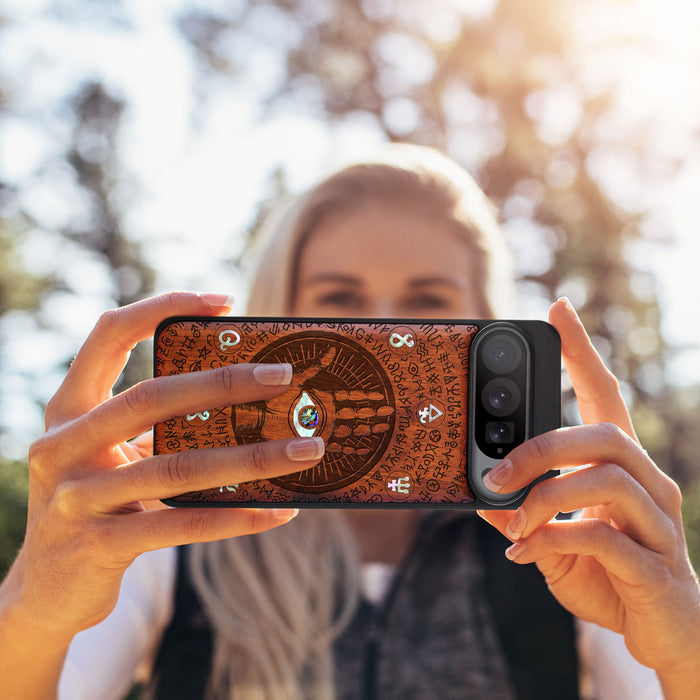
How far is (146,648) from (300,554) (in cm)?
71

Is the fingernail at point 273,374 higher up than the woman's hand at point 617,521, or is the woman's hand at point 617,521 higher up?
the fingernail at point 273,374

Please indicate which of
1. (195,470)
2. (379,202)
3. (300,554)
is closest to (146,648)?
(300,554)

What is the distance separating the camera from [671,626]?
139 cm

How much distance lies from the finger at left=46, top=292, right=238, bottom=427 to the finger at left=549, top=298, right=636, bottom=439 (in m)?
0.88

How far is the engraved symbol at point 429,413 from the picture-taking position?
1521 millimetres

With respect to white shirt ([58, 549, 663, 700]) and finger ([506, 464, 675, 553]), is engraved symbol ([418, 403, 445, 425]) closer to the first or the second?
finger ([506, 464, 675, 553])

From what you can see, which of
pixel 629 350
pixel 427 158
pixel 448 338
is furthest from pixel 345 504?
pixel 629 350

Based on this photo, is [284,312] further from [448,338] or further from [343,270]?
[448,338]

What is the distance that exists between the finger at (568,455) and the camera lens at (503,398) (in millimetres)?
163

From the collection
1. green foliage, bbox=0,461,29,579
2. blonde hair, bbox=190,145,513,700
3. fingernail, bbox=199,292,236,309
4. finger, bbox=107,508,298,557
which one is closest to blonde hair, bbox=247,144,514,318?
blonde hair, bbox=190,145,513,700

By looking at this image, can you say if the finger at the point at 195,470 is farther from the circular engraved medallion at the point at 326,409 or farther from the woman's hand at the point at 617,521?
the woman's hand at the point at 617,521

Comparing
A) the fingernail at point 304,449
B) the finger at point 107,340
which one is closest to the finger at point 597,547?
the fingernail at point 304,449

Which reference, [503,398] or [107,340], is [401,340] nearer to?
[503,398]

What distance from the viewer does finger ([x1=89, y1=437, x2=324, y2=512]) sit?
1.28 m
